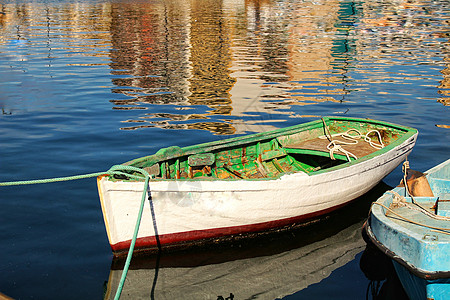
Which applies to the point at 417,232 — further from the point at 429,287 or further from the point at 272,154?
the point at 272,154

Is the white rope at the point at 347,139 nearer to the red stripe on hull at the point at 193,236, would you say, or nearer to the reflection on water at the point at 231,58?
the red stripe on hull at the point at 193,236

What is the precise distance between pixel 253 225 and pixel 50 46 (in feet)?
82.4

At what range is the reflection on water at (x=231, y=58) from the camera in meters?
16.4

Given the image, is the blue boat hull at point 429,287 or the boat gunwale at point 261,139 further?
the boat gunwale at point 261,139

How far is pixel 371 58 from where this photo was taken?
2555cm

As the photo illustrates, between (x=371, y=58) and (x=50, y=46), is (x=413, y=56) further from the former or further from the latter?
(x=50, y=46)

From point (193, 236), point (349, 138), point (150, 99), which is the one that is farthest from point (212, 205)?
point (150, 99)

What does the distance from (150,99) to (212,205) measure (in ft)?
34.8

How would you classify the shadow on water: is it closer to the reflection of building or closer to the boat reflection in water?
the boat reflection in water

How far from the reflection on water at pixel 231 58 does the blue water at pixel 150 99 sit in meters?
0.11

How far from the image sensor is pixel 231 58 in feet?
85.1

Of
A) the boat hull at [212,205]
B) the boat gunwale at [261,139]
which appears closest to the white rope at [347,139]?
the boat gunwale at [261,139]

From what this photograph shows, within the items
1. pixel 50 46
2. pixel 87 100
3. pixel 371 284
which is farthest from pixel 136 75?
pixel 371 284

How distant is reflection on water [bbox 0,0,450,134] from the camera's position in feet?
53.9
